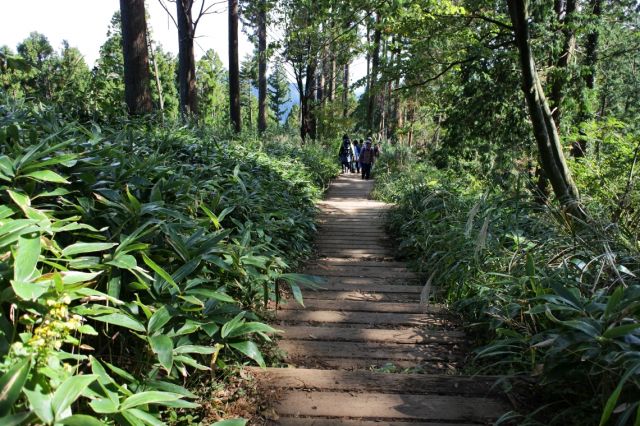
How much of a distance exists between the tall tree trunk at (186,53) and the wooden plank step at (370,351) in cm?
760

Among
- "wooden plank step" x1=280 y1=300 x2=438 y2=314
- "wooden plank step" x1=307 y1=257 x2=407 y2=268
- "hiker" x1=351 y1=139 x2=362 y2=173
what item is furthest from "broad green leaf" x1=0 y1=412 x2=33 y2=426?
"hiker" x1=351 y1=139 x2=362 y2=173

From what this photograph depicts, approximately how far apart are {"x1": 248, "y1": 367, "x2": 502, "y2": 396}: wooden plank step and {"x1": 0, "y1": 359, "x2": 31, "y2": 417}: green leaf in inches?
52.2

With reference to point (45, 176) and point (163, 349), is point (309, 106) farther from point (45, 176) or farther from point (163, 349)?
point (163, 349)

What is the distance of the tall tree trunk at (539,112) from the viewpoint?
496 centimetres

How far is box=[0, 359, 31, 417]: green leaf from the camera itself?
1.05m

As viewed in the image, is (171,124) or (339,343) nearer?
(339,343)

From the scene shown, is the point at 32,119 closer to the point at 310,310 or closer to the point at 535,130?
the point at 310,310

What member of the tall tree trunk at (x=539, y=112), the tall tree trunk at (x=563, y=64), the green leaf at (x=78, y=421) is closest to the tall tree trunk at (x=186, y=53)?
the tall tree trunk at (x=539, y=112)

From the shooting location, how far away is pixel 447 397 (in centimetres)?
215

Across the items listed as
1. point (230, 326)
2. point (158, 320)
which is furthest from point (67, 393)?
point (230, 326)

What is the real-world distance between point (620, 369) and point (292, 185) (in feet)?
18.2

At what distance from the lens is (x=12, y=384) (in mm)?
1075

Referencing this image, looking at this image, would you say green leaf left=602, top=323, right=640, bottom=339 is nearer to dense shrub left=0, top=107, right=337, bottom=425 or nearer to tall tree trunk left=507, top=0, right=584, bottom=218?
dense shrub left=0, top=107, right=337, bottom=425

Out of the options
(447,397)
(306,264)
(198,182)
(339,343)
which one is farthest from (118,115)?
(447,397)
